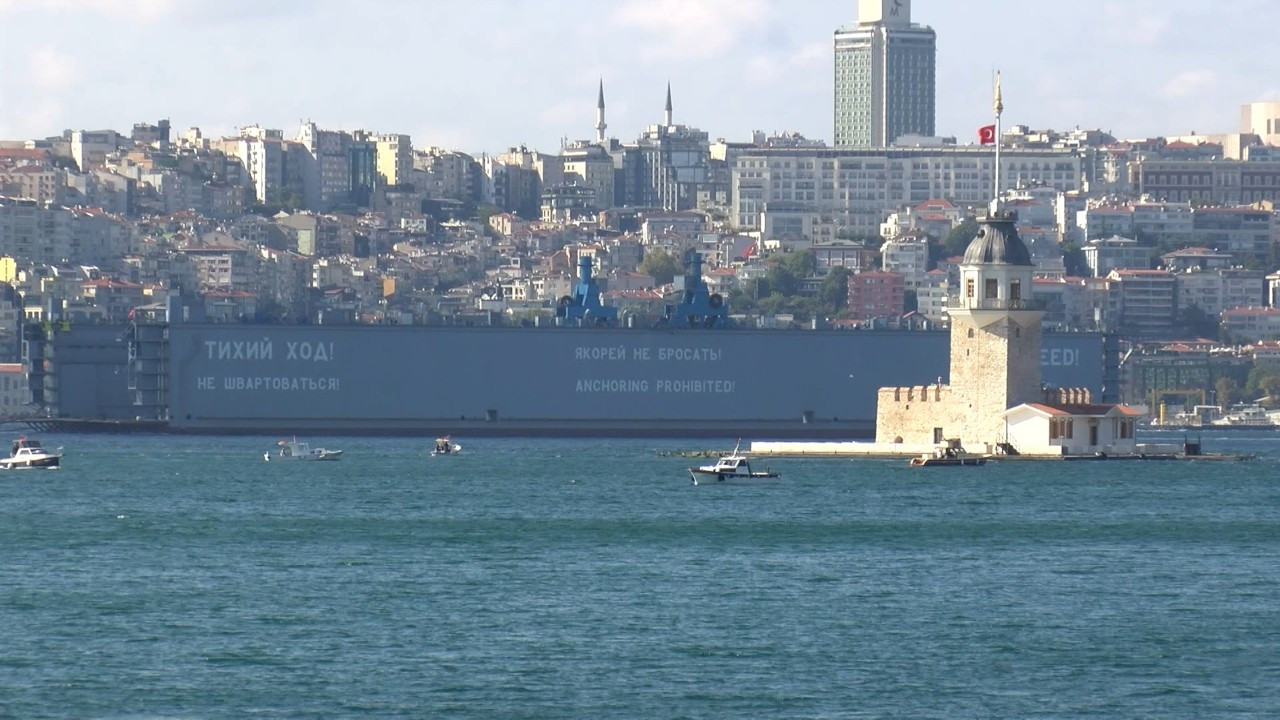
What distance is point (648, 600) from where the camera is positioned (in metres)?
30.8

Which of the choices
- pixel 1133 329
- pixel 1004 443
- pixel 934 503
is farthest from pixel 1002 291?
pixel 1133 329

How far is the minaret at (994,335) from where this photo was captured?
184ft

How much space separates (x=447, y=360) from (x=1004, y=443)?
32.3 m

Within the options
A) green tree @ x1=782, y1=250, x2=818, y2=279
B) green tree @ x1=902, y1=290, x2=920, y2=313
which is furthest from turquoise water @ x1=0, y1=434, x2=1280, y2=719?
green tree @ x1=782, y1=250, x2=818, y2=279

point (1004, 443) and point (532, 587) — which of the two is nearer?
point (532, 587)

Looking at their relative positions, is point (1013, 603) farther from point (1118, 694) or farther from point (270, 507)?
point (270, 507)

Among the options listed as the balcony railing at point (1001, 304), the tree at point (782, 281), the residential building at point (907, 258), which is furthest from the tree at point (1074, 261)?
the balcony railing at point (1001, 304)

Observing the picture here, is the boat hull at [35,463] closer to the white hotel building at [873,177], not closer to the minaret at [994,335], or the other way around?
the minaret at [994,335]

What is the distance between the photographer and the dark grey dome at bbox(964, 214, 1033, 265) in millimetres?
57062

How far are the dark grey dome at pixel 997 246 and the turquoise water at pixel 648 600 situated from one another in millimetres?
6924

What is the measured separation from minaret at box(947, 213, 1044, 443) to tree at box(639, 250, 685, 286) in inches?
4042

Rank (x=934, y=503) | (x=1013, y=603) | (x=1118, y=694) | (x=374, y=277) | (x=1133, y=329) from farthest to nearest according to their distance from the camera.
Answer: (x=374, y=277)
(x=1133, y=329)
(x=934, y=503)
(x=1013, y=603)
(x=1118, y=694)

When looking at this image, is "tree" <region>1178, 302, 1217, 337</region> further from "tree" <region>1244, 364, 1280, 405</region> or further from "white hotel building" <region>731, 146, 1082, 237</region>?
"white hotel building" <region>731, 146, 1082, 237</region>

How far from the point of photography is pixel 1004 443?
56312 millimetres
